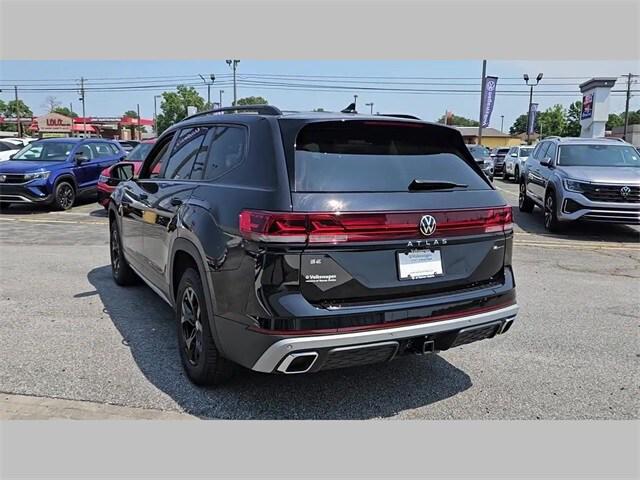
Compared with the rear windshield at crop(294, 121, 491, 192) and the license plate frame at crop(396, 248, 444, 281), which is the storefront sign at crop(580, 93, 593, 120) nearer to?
the rear windshield at crop(294, 121, 491, 192)

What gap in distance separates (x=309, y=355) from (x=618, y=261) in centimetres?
677

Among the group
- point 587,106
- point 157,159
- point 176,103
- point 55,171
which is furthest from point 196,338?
point 176,103

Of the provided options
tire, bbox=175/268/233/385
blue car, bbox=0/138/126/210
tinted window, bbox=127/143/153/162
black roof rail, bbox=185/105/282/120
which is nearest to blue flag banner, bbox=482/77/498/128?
blue car, bbox=0/138/126/210

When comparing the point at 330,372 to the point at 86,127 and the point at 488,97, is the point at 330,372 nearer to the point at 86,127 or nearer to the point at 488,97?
the point at 488,97

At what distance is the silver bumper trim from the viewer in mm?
2838

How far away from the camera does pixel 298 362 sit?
9.51ft

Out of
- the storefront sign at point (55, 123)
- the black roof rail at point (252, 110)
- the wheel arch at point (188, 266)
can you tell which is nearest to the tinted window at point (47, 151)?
the black roof rail at point (252, 110)

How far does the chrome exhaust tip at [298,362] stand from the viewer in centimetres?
287

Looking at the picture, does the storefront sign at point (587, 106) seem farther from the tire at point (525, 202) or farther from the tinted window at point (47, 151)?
the tinted window at point (47, 151)

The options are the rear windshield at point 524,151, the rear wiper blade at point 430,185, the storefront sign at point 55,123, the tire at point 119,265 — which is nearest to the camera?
the rear wiper blade at point 430,185

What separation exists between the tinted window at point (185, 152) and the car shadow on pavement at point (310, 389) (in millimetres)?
1404

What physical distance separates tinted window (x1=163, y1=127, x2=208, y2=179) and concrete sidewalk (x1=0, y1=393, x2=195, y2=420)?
168 centimetres

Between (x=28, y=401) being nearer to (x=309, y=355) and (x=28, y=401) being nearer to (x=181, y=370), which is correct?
(x=181, y=370)
